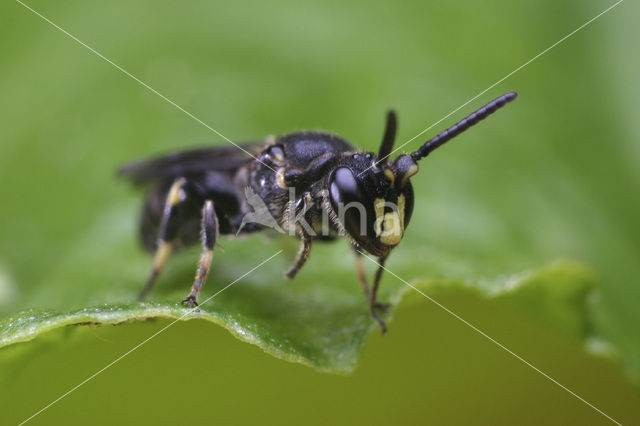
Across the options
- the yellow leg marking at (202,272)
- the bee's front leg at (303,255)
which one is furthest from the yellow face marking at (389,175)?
the yellow leg marking at (202,272)

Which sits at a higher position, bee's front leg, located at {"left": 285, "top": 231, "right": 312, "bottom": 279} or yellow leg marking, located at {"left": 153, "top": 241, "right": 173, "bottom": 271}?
bee's front leg, located at {"left": 285, "top": 231, "right": 312, "bottom": 279}

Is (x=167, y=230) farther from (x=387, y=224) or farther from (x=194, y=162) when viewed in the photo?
(x=387, y=224)

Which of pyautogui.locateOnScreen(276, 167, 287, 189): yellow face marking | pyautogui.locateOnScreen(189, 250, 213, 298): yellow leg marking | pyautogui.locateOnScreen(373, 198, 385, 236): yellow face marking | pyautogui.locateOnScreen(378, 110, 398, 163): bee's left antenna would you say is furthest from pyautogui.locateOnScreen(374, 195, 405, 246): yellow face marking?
pyautogui.locateOnScreen(189, 250, 213, 298): yellow leg marking

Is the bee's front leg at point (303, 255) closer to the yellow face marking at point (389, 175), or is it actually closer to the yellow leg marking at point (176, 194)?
the yellow face marking at point (389, 175)

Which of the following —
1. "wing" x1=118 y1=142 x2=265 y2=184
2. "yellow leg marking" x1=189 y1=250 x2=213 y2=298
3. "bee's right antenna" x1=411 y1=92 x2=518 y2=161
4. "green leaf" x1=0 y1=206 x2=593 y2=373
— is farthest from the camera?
"wing" x1=118 y1=142 x2=265 y2=184

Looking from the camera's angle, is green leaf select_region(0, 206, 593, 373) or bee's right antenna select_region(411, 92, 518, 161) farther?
bee's right antenna select_region(411, 92, 518, 161)

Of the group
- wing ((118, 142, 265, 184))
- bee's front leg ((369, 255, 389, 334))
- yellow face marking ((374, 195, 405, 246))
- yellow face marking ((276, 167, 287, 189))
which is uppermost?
yellow face marking ((374, 195, 405, 246))

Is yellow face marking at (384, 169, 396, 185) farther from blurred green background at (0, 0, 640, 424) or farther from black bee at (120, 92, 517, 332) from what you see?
blurred green background at (0, 0, 640, 424)

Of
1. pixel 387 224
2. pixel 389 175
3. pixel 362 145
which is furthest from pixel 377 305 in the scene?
pixel 362 145
